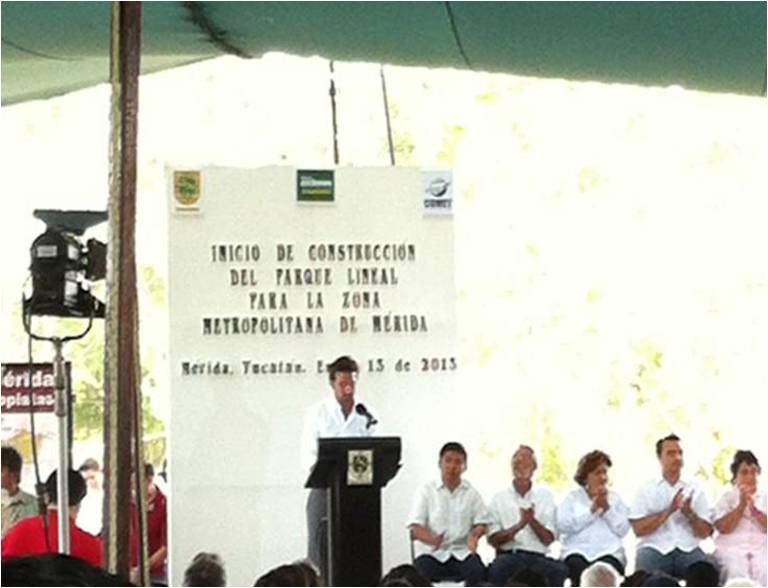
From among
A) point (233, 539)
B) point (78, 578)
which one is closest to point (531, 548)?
point (233, 539)

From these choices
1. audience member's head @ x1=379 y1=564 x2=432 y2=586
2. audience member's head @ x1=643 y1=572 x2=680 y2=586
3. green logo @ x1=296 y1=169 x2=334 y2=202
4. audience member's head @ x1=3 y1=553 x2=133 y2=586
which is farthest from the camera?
green logo @ x1=296 y1=169 x2=334 y2=202

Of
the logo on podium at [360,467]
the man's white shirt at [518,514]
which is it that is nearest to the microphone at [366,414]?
the man's white shirt at [518,514]

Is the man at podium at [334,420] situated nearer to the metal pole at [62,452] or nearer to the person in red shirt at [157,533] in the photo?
the person in red shirt at [157,533]

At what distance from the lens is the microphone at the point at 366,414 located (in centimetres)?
455

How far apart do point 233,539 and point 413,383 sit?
65cm

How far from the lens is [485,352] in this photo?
630 centimetres

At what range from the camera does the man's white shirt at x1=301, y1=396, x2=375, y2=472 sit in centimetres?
449

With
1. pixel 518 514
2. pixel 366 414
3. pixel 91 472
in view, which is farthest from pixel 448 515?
pixel 91 472

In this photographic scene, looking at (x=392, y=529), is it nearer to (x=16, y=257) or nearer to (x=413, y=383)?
(x=413, y=383)

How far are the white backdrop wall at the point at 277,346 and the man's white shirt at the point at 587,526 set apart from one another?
0.38 metres

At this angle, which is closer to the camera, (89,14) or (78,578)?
(78,578)

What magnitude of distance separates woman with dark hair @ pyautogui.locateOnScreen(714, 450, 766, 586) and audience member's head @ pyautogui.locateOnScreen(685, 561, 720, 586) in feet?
0.10

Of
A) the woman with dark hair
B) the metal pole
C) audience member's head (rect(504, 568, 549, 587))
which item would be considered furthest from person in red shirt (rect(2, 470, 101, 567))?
the woman with dark hair

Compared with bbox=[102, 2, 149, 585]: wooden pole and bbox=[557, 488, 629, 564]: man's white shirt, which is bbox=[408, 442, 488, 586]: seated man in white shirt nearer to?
bbox=[557, 488, 629, 564]: man's white shirt
